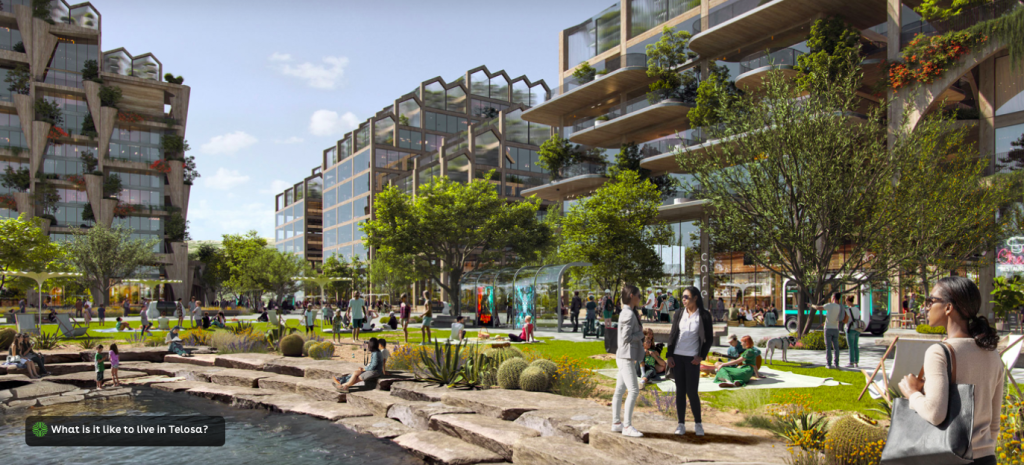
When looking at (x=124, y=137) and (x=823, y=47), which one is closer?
(x=823, y=47)

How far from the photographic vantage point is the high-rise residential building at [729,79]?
28391mm

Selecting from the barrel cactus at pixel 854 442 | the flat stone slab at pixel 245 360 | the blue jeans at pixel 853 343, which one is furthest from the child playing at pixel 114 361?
the blue jeans at pixel 853 343

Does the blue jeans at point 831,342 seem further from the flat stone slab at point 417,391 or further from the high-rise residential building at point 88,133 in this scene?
the high-rise residential building at point 88,133

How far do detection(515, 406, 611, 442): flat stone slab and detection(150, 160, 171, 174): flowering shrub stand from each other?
65125 millimetres

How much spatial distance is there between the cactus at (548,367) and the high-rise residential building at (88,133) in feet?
199

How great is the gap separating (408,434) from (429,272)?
30.8 m

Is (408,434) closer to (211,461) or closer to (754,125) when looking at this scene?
(211,461)

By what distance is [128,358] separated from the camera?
20.5 metres

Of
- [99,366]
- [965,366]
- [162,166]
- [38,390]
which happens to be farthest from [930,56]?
[162,166]

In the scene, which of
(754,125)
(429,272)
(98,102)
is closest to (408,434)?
(754,125)

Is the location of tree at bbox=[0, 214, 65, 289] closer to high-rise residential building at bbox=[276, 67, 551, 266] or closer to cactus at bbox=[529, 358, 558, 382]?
high-rise residential building at bbox=[276, 67, 551, 266]

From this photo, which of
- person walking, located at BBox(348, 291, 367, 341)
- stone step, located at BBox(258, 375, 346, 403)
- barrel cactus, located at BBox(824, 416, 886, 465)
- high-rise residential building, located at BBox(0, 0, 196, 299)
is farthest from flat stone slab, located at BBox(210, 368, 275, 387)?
high-rise residential building, located at BBox(0, 0, 196, 299)

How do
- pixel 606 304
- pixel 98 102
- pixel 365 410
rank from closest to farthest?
pixel 365 410
pixel 606 304
pixel 98 102

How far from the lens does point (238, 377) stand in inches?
647
